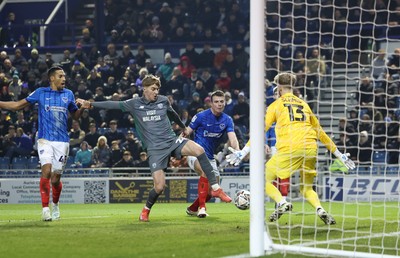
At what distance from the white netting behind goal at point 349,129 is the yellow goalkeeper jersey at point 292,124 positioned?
272 millimetres

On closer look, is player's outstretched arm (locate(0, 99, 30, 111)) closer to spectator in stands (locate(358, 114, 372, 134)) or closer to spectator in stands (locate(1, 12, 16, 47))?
spectator in stands (locate(358, 114, 372, 134))

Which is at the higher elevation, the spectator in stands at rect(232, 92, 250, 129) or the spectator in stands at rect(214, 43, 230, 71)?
the spectator in stands at rect(214, 43, 230, 71)

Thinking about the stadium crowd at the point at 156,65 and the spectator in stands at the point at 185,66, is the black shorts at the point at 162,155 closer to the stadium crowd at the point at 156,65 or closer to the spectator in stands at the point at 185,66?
the stadium crowd at the point at 156,65

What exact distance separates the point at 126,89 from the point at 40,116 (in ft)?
42.6

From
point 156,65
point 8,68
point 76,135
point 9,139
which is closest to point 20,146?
point 9,139

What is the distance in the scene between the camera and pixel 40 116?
1352cm

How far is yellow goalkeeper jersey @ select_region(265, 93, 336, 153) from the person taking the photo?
11.9 metres

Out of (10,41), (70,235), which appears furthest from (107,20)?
(70,235)

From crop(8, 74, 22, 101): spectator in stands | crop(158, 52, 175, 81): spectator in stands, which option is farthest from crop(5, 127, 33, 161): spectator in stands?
crop(158, 52, 175, 81): spectator in stands

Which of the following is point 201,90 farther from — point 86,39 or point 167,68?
→ point 86,39

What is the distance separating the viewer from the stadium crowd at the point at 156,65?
955 inches

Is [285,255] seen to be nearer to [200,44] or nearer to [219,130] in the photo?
[219,130]

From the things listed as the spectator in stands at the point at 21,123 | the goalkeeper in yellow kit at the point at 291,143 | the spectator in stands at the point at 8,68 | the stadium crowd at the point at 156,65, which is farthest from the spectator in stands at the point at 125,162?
the goalkeeper in yellow kit at the point at 291,143

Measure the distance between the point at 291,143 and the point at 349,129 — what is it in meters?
8.47
